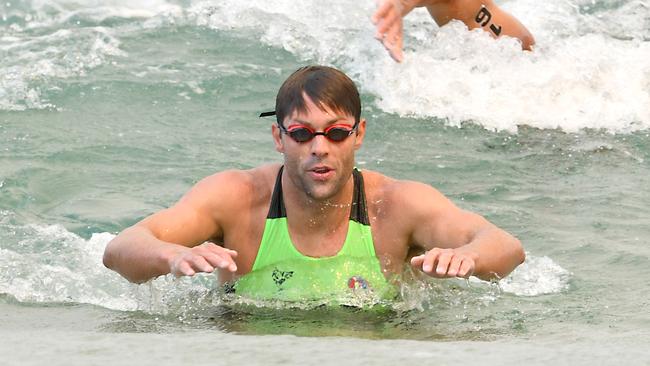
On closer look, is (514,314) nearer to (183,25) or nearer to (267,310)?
(267,310)

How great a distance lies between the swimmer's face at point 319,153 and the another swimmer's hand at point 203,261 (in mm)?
774

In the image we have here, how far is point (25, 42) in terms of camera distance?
11141 mm

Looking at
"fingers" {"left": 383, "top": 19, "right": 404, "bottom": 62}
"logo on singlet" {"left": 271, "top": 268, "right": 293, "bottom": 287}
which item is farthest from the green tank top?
"fingers" {"left": 383, "top": 19, "right": 404, "bottom": 62}

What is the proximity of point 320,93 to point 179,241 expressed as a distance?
0.79 m

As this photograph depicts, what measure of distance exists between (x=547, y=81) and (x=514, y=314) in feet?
17.1

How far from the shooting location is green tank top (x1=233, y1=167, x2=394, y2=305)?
5.30m

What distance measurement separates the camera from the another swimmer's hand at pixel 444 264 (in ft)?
14.4

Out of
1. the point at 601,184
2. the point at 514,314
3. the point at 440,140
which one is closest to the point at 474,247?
the point at 514,314

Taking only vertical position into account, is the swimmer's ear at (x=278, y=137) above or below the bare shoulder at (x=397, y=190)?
above

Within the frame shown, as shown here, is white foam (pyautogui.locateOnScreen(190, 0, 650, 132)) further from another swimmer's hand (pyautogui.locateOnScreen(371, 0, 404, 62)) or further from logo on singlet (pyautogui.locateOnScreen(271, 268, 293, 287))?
logo on singlet (pyautogui.locateOnScreen(271, 268, 293, 287))

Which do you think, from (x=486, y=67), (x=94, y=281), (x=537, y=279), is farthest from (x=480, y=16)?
(x=94, y=281)

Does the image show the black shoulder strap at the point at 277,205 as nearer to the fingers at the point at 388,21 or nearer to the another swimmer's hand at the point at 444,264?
the another swimmer's hand at the point at 444,264

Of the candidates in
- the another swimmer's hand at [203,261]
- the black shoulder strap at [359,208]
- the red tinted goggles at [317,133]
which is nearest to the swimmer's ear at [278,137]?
the red tinted goggles at [317,133]

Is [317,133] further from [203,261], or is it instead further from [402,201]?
[203,261]
